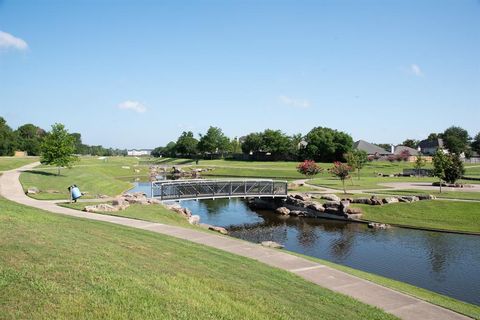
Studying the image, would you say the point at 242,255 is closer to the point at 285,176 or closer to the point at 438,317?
the point at 438,317

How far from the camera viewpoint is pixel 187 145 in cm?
15138

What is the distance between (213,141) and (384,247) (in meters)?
113

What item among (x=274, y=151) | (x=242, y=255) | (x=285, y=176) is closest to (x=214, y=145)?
(x=274, y=151)

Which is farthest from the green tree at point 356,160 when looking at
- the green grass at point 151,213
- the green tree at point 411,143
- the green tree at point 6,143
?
the green tree at point 411,143

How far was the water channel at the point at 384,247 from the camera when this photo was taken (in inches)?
779

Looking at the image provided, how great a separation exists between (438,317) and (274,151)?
385ft

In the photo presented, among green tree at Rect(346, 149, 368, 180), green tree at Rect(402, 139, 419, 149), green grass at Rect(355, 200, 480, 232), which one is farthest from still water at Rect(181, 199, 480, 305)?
green tree at Rect(402, 139, 419, 149)

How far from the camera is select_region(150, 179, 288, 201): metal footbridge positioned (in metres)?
36.2

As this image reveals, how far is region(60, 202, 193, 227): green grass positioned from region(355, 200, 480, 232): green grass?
58.9ft

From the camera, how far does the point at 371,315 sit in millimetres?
9922

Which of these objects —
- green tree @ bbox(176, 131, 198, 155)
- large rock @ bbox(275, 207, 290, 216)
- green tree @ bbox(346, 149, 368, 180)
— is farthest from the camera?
green tree @ bbox(176, 131, 198, 155)

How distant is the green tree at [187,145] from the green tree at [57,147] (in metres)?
103

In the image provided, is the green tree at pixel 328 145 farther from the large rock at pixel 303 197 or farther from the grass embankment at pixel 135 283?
the grass embankment at pixel 135 283

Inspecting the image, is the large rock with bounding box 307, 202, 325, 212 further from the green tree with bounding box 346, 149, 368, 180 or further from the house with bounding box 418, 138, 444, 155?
the house with bounding box 418, 138, 444, 155
